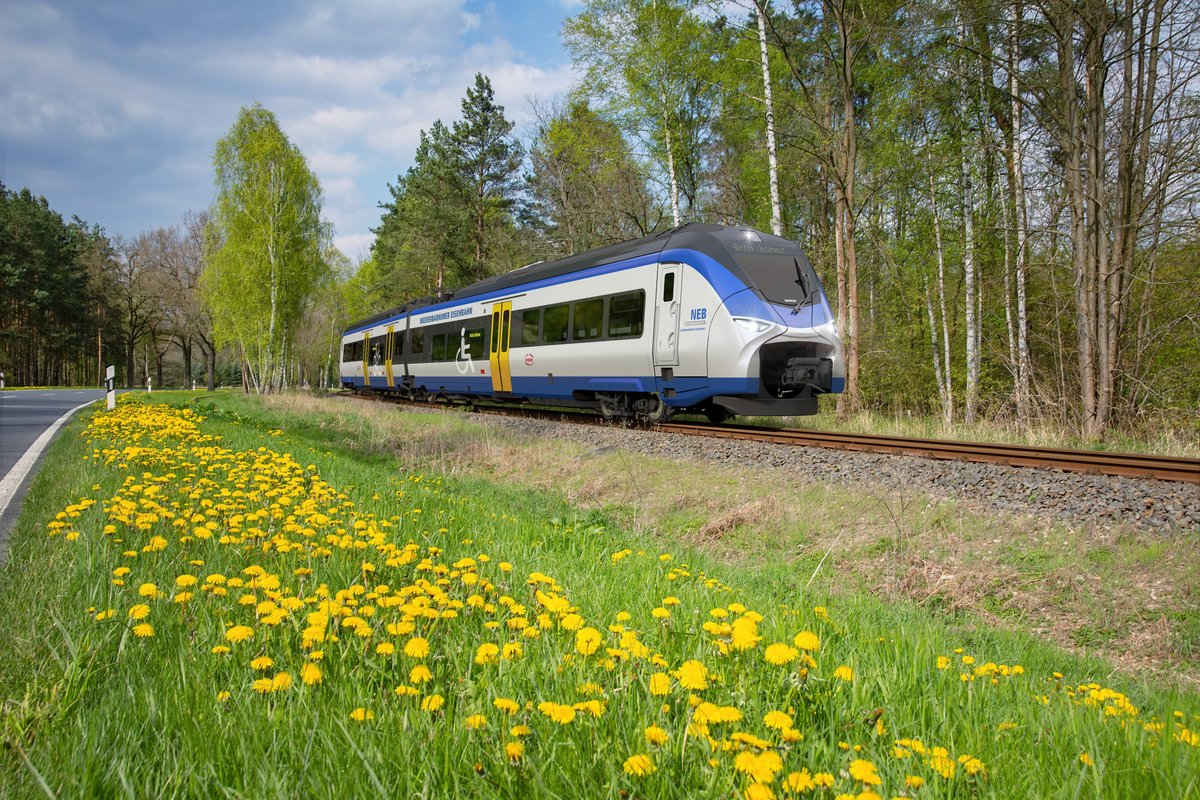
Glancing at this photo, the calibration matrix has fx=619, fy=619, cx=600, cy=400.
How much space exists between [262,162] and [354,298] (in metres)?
25.8

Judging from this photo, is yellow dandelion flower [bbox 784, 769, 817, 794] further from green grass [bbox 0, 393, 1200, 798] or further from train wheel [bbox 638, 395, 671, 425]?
train wheel [bbox 638, 395, 671, 425]

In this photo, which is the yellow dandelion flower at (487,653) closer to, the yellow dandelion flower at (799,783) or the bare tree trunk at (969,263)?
the yellow dandelion flower at (799,783)

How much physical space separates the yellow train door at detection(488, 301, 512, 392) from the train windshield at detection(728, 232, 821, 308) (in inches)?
260

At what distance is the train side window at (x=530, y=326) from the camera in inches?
531

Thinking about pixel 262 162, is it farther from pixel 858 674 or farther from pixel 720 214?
pixel 858 674

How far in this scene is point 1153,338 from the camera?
9.77m

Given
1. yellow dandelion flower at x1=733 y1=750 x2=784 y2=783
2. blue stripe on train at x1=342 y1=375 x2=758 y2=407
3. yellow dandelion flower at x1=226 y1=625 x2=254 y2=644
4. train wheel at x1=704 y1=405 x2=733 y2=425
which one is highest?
blue stripe on train at x1=342 y1=375 x2=758 y2=407

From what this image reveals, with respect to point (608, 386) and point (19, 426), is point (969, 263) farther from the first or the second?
point (19, 426)

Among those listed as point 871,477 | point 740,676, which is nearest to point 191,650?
point 740,676

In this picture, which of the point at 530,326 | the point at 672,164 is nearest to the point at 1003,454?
the point at 530,326

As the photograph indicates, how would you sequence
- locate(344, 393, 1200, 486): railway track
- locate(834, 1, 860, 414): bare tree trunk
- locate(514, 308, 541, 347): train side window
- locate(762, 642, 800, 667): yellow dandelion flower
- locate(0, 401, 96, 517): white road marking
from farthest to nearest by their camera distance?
locate(514, 308, 541, 347): train side window, locate(834, 1, 860, 414): bare tree trunk, locate(344, 393, 1200, 486): railway track, locate(0, 401, 96, 517): white road marking, locate(762, 642, 800, 667): yellow dandelion flower

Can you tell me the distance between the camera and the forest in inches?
391

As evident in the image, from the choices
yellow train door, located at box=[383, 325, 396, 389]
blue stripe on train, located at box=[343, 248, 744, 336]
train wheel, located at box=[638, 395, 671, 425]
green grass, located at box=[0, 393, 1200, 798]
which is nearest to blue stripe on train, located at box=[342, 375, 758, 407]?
train wheel, located at box=[638, 395, 671, 425]

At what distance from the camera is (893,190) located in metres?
16.5
